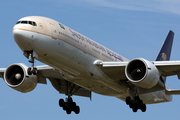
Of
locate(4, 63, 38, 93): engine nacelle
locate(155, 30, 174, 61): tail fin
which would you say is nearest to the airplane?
locate(4, 63, 38, 93): engine nacelle

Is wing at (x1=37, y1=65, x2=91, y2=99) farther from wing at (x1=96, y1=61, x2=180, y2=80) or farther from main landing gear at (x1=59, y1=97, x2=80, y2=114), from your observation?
wing at (x1=96, y1=61, x2=180, y2=80)

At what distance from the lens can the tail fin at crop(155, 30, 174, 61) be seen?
4203 cm

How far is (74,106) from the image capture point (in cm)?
3734

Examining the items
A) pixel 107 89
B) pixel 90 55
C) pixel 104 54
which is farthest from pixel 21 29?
pixel 107 89

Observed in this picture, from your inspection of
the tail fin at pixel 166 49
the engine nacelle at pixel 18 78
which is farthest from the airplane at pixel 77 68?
the tail fin at pixel 166 49

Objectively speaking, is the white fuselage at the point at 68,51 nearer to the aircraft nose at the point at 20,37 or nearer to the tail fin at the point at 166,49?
the aircraft nose at the point at 20,37

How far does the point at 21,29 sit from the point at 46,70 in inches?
303

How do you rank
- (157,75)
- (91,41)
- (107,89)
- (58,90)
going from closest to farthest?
(157,75)
(91,41)
(107,89)
(58,90)

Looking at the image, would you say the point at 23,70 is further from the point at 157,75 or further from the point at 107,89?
the point at 157,75

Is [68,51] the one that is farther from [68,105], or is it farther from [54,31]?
[68,105]

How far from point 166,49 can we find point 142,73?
13.3m

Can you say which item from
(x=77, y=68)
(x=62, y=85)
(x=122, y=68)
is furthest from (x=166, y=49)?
(x=77, y=68)

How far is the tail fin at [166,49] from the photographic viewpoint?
42019 millimetres

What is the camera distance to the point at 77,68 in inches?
1213
